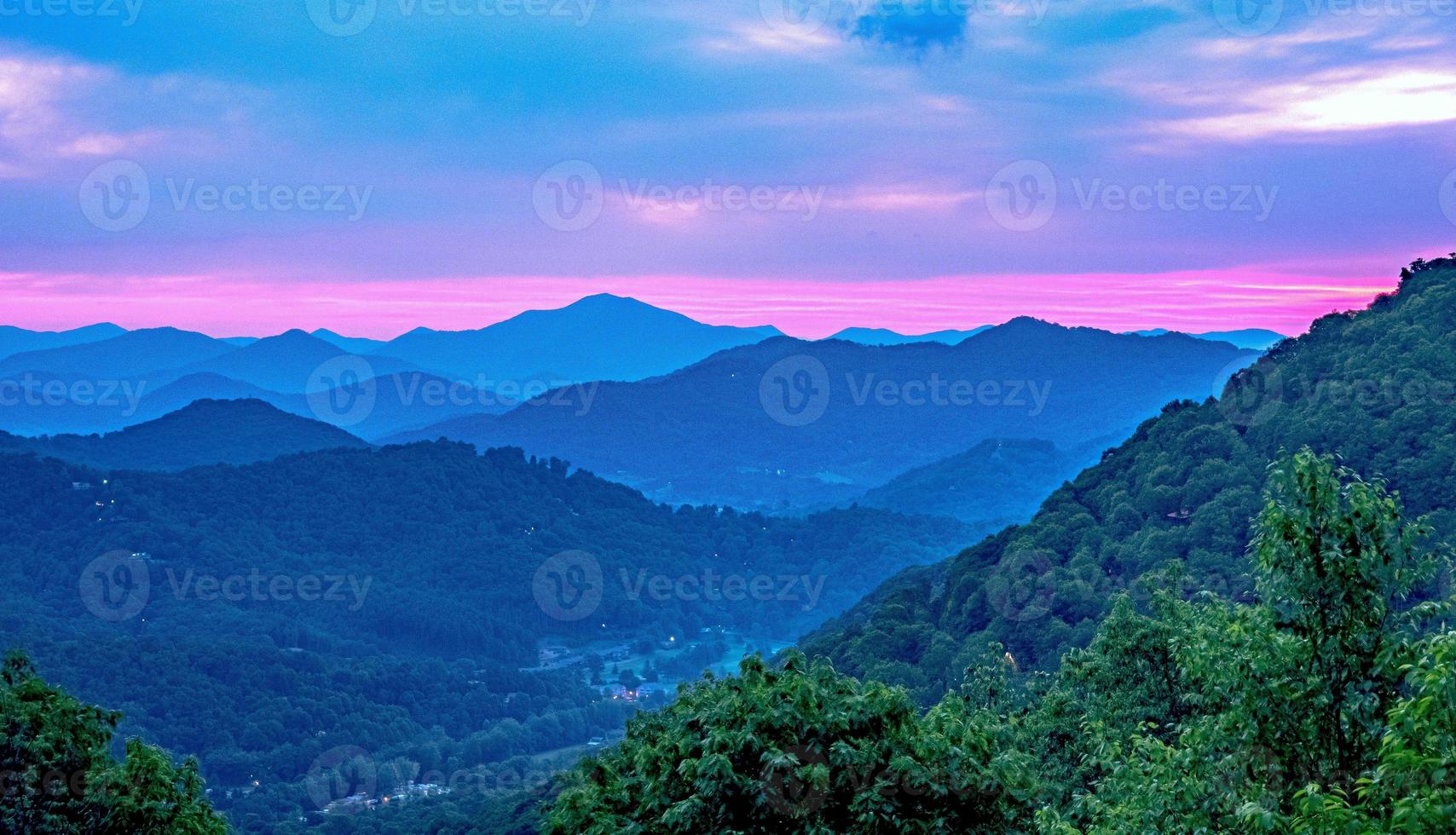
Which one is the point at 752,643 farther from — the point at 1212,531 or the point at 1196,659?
the point at 1196,659

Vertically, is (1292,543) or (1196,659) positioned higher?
(1292,543)

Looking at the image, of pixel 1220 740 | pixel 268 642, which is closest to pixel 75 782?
pixel 1220 740

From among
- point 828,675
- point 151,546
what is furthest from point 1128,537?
point 151,546

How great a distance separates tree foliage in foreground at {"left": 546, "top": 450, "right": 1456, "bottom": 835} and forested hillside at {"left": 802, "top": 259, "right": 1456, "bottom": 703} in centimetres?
3929

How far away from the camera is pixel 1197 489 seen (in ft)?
224

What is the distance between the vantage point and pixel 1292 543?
34.3ft

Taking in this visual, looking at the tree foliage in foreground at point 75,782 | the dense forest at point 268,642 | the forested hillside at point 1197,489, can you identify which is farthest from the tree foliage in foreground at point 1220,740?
the dense forest at point 268,642

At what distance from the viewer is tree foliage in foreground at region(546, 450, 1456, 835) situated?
8828mm

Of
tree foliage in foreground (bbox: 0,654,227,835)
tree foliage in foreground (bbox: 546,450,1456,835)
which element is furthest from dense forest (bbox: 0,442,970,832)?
tree foliage in foreground (bbox: 546,450,1456,835)

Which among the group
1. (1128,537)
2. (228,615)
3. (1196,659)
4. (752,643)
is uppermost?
(1196,659)

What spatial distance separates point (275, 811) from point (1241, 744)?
10306cm

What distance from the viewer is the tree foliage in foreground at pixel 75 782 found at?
1611 cm

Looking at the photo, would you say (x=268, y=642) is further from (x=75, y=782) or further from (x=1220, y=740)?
(x=1220, y=740)

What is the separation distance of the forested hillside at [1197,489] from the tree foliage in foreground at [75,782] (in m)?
42.7
